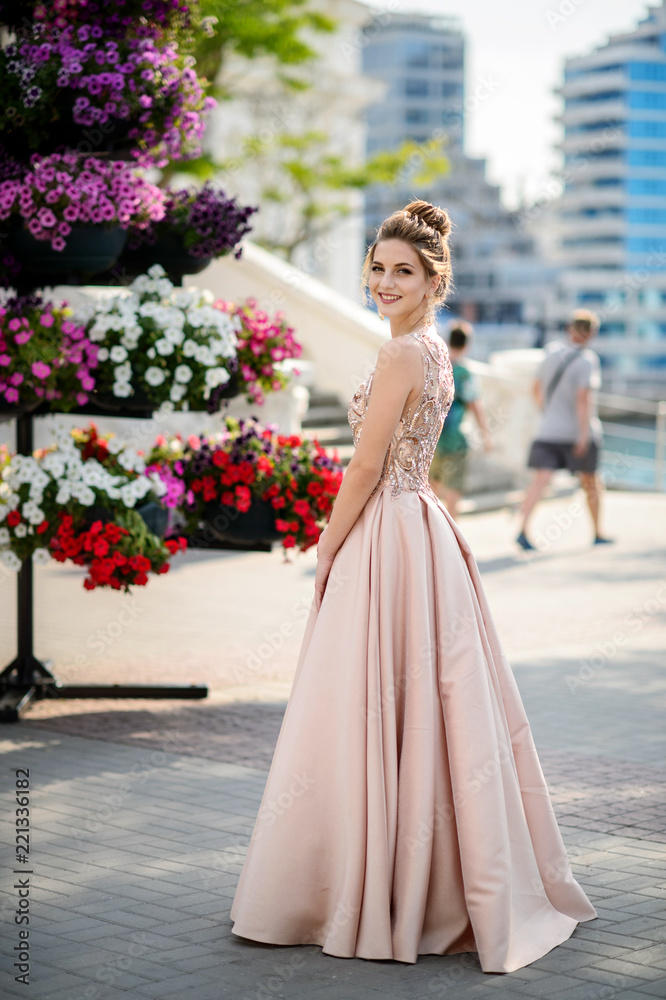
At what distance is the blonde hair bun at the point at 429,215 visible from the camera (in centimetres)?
417

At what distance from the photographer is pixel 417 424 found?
13.5 ft

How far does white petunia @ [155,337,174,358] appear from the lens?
21.6 feet

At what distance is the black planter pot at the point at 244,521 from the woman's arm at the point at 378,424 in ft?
9.88

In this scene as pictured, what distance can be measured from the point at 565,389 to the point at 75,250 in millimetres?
6948

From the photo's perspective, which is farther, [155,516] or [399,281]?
[155,516]

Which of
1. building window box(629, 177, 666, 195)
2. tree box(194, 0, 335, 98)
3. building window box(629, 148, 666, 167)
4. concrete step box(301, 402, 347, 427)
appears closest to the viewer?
concrete step box(301, 402, 347, 427)

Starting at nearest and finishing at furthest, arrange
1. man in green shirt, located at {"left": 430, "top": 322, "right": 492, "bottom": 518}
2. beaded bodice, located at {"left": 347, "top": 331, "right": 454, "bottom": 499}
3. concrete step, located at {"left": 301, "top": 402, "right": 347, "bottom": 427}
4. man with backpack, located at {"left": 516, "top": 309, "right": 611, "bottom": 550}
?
1. beaded bodice, located at {"left": 347, "top": 331, "right": 454, "bottom": 499}
2. man in green shirt, located at {"left": 430, "top": 322, "right": 492, "bottom": 518}
3. man with backpack, located at {"left": 516, "top": 309, "right": 611, "bottom": 550}
4. concrete step, located at {"left": 301, "top": 402, "right": 347, "bottom": 427}

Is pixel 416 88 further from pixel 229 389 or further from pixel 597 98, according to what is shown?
pixel 229 389

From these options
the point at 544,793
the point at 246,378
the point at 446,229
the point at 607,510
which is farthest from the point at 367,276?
the point at 607,510

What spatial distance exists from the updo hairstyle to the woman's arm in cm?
30

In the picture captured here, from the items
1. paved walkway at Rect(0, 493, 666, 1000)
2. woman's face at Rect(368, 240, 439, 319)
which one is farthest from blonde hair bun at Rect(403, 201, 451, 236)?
paved walkway at Rect(0, 493, 666, 1000)

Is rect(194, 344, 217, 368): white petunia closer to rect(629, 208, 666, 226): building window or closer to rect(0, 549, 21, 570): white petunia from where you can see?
rect(0, 549, 21, 570): white petunia

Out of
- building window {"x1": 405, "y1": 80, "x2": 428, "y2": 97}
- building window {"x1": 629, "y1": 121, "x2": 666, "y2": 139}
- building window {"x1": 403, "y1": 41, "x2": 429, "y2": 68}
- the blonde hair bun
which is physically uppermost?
building window {"x1": 403, "y1": 41, "x2": 429, "y2": 68}

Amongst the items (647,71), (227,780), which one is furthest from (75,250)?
(647,71)
